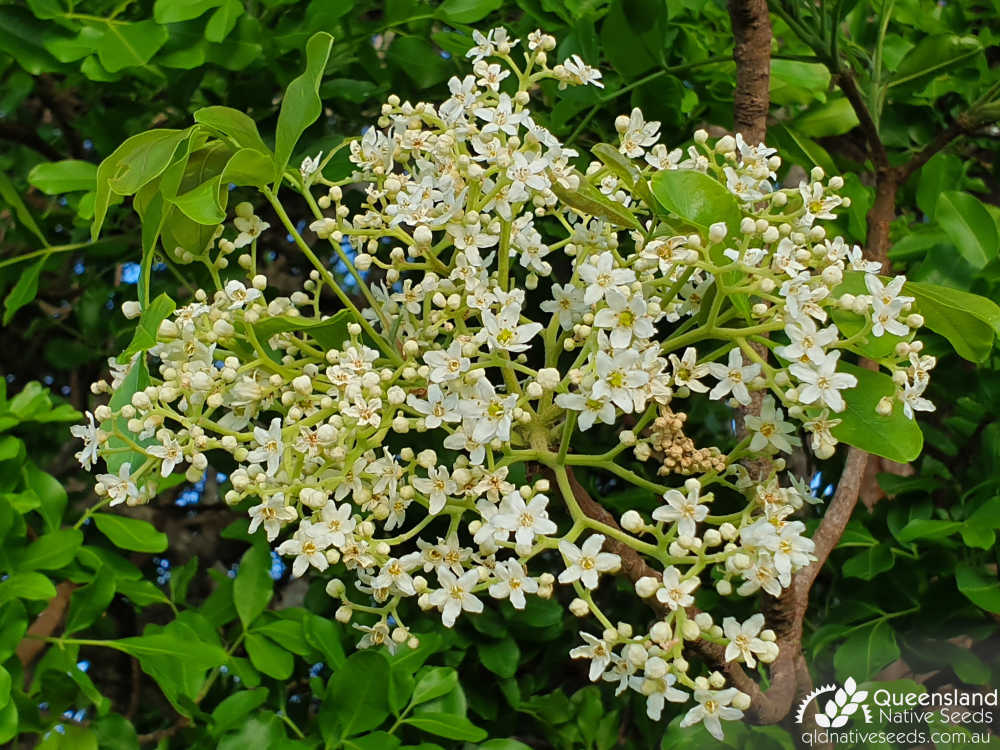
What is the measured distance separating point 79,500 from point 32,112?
2.93 feet

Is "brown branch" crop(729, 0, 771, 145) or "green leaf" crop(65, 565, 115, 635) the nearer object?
"brown branch" crop(729, 0, 771, 145)

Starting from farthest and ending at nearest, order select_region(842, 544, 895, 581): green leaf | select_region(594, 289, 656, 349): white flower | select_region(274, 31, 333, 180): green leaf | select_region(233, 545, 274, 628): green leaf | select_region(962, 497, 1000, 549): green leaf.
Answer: select_region(233, 545, 274, 628): green leaf
select_region(842, 544, 895, 581): green leaf
select_region(962, 497, 1000, 549): green leaf
select_region(274, 31, 333, 180): green leaf
select_region(594, 289, 656, 349): white flower

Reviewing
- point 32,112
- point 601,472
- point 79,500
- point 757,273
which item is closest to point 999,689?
point 601,472

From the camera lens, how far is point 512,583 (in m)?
0.74

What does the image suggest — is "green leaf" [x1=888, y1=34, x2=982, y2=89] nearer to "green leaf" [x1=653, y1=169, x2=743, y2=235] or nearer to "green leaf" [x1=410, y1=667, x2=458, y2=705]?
"green leaf" [x1=653, y1=169, x2=743, y2=235]

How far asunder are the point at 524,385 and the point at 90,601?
671 mm

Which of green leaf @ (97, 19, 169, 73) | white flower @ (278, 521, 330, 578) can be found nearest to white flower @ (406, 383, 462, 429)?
white flower @ (278, 521, 330, 578)

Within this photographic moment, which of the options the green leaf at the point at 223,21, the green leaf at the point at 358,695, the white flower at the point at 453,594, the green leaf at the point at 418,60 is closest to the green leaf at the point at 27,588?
the green leaf at the point at 358,695

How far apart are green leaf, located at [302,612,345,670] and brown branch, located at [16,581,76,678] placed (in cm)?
30

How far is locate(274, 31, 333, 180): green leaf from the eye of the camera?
2.56 ft

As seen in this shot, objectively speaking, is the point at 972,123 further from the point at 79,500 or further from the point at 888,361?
the point at 79,500

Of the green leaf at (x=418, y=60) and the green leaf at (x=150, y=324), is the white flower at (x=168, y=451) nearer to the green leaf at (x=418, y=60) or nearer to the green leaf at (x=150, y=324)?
the green leaf at (x=150, y=324)

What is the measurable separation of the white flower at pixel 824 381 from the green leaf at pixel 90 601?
0.87m

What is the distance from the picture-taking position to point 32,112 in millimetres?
2072
